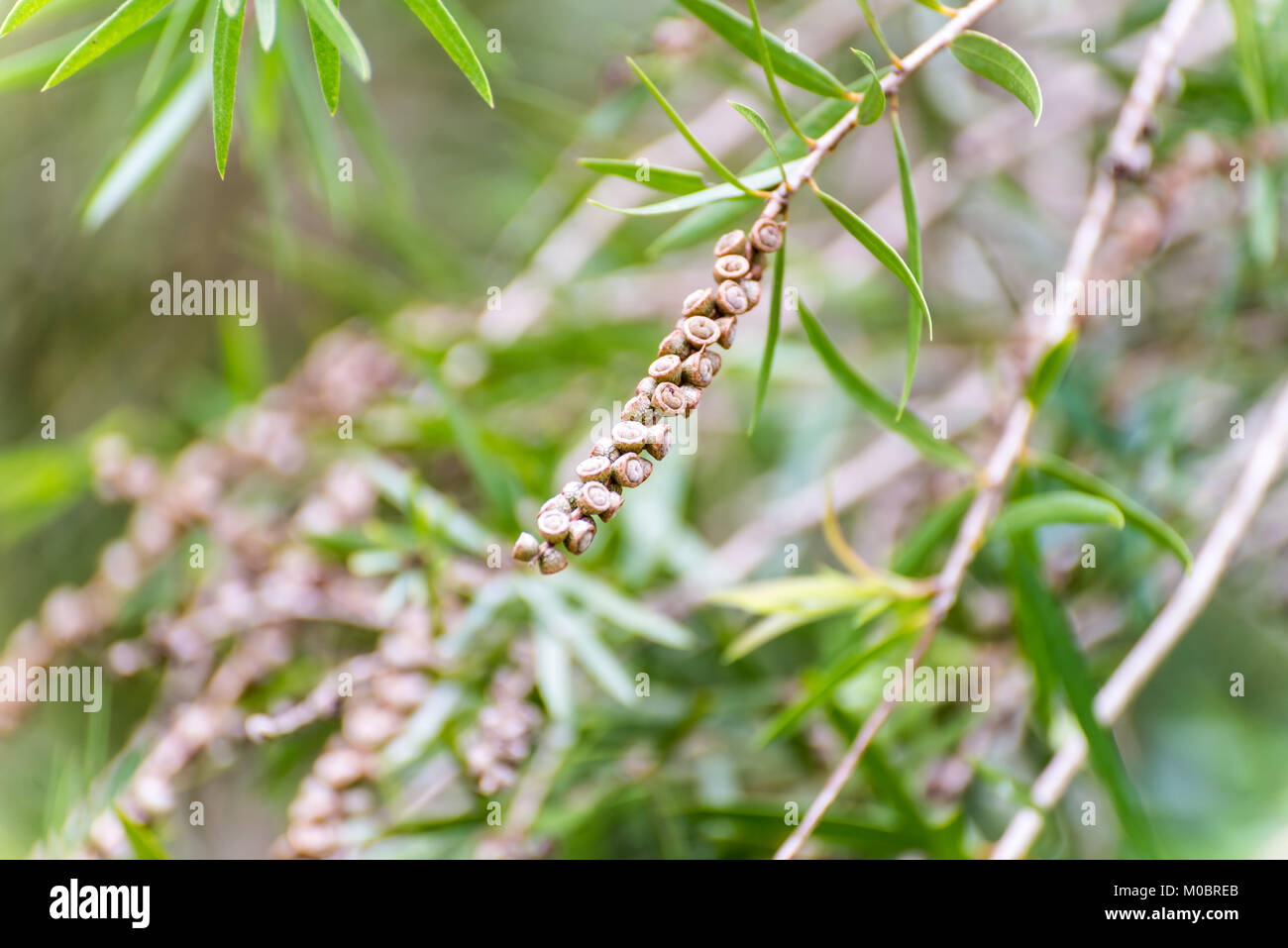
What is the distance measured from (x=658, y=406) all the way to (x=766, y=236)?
78 mm

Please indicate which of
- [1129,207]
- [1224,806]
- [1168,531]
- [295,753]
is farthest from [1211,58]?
[295,753]

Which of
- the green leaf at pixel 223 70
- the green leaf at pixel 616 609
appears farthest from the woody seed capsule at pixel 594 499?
the green leaf at pixel 616 609

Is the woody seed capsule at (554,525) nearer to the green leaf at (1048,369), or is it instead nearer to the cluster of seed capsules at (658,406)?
the cluster of seed capsules at (658,406)

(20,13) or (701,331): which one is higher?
(20,13)

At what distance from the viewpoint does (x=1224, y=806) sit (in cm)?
107

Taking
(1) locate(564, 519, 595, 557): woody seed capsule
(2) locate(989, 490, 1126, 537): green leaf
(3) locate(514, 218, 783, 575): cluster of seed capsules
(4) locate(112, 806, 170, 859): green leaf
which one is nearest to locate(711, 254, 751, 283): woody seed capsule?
(3) locate(514, 218, 783, 575): cluster of seed capsules

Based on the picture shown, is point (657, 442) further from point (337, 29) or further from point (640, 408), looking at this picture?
point (337, 29)

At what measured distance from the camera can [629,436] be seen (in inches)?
13.1

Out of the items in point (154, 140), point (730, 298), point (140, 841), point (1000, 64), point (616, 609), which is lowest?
point (140, 841)

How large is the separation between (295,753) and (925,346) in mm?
778

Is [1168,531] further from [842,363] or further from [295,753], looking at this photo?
[295,753]

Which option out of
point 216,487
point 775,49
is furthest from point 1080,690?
point 216,487

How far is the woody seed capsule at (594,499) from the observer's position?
0.32m

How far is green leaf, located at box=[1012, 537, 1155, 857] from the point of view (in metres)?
0.52
